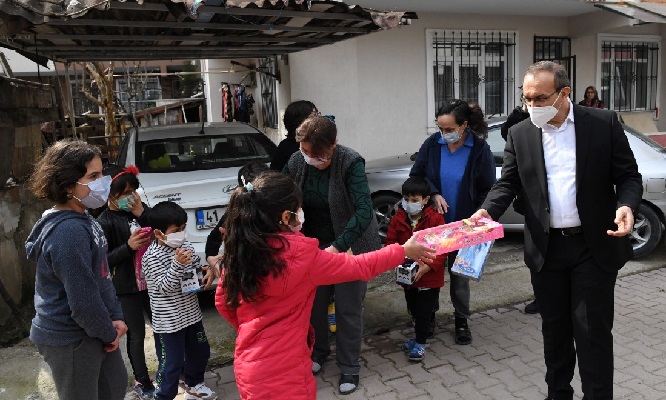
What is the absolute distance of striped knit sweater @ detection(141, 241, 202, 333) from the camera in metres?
3.09

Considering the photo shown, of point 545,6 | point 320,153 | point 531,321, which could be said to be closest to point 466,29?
point 545,6

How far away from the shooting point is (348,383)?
3.51 meters

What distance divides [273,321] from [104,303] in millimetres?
829

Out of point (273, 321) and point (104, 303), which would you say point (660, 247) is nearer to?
point (273, 321)

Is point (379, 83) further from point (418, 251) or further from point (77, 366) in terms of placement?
point (77, 366)

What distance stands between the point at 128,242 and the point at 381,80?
6.08 metres

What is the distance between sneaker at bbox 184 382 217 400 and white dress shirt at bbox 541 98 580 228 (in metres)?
2.25

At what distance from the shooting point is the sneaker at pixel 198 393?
133 inches

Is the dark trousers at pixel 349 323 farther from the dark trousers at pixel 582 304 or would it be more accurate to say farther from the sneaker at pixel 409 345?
the dark trousers at pixel 582 304

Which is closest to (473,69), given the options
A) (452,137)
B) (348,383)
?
(452,137)

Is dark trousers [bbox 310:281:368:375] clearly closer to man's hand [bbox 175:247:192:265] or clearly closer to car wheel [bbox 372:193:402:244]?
man's hand [bbox 175:247:192:265]

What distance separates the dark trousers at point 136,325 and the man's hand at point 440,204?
6.57 feet

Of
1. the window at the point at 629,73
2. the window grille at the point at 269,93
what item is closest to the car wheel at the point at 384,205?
the window grille at the point at 269,93

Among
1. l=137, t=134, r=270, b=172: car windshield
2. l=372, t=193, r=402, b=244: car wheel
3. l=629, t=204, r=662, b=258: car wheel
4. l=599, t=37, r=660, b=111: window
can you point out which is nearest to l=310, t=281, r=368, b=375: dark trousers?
l=137, t=134, r=270, b=172: car windshield
